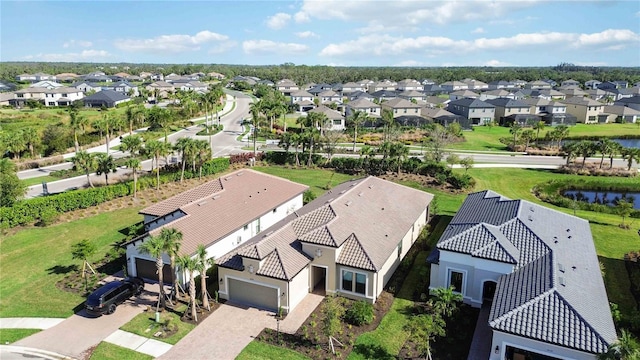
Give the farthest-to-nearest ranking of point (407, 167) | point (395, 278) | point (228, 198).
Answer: point (407, 167) < point (228, 198) < point (395, 278)

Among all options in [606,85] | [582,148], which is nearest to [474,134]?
[582,148]

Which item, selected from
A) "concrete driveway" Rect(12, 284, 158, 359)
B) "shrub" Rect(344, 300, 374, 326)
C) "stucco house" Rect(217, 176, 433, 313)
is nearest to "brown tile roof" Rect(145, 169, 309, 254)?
"stucco house" Rect(217, 176, 433, 313)

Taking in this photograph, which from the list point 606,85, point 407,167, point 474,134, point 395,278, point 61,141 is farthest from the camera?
point 606,85

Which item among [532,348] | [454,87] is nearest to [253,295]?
[532,348]

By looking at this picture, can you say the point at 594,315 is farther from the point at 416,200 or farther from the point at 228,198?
the point at 228,198

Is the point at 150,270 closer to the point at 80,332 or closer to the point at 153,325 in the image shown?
the point at 153,325

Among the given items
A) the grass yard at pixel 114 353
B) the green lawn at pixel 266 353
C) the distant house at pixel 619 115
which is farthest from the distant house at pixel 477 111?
the grass yard at pixel 114 353

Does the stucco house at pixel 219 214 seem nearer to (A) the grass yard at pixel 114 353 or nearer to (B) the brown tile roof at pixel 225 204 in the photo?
(B) the brown tile roof at pixel 225 204
